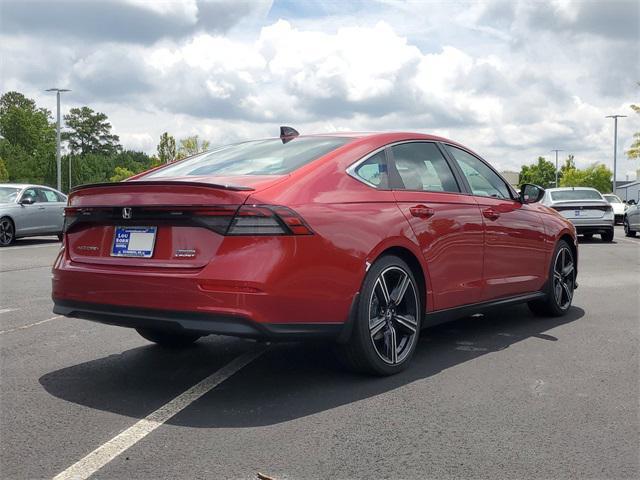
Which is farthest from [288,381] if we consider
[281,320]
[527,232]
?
[527,232]

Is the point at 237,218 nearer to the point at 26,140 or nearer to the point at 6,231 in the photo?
the point at 6,231

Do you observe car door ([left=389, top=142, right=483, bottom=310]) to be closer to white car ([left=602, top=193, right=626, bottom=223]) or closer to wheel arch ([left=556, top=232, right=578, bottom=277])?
wheel arch ([left=556, top=232, right=578, bottom=277])

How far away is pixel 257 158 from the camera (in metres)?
4.98

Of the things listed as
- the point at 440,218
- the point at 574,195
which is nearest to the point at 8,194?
the point at 574,195

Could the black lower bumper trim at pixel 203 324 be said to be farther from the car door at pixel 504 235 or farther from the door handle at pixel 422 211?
the car door at pixel 504 235

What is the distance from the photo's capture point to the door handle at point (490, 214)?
584 centimetres

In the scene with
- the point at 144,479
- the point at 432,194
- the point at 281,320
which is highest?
the point at 432,194

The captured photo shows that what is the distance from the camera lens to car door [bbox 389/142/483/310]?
16.6ft

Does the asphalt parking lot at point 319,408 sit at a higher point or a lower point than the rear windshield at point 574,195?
lower

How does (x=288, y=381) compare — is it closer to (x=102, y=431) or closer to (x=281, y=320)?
(x=281, y=320)

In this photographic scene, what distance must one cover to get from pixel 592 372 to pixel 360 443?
6.93 feet

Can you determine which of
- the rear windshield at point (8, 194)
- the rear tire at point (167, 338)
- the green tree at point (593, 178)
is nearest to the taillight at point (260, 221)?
the rear tire at point (167, 338)

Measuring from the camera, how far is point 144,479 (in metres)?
3.07

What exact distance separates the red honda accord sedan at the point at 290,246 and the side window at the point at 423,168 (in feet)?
0.05
